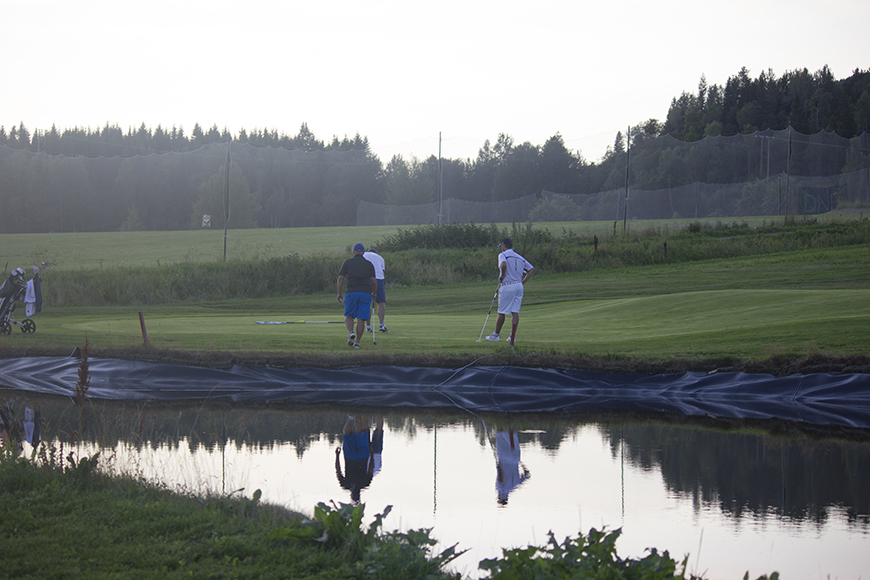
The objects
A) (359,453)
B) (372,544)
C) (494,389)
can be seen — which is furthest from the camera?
(494,389)

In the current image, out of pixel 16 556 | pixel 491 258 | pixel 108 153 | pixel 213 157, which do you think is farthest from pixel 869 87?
pixel 16 556

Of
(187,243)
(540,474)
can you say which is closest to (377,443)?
(540,474)

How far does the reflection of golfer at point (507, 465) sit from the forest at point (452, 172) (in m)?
26.2

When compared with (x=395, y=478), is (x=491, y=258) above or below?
above

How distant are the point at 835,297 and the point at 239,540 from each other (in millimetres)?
15897

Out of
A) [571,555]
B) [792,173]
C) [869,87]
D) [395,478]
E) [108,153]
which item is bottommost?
[395,478]

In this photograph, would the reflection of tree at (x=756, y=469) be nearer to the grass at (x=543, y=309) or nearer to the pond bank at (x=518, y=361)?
the pond bank at (x=518, y=361)

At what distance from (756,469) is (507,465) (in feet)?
9.06

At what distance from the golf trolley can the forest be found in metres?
15.3

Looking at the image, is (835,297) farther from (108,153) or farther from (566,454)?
(108,153)

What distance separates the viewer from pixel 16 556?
493cm

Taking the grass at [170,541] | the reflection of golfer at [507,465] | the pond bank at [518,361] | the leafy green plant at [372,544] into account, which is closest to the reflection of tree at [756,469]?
the reflection of golfer at [507,465]

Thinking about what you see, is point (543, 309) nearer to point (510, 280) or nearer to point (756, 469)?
point (510, 280)

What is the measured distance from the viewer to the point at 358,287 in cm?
1473
